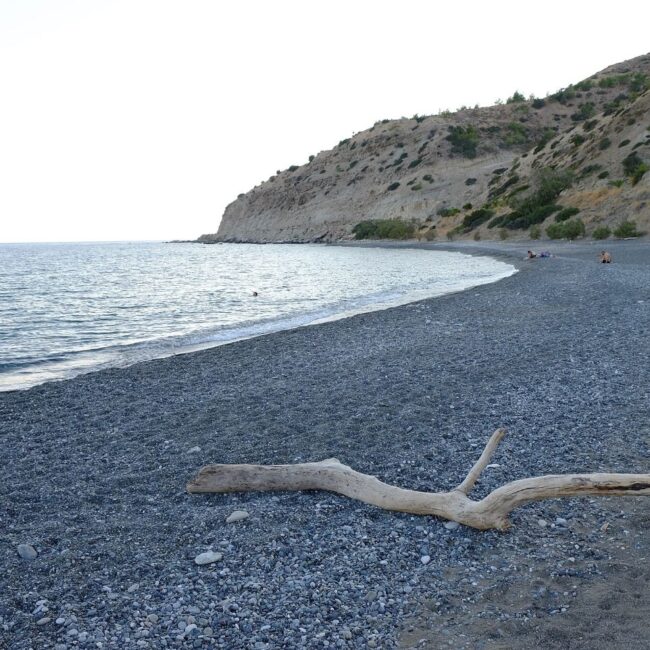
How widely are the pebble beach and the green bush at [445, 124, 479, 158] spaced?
8365 cm

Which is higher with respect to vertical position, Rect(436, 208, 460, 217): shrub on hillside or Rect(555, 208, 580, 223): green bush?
Rect(436, 208, 460, 217): shrub on hillside

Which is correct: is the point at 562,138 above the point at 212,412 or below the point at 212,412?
above

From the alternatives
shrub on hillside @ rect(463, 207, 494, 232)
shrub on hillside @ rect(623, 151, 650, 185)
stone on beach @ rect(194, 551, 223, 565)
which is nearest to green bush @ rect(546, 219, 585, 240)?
shrub on hillside @ rect(623, 151, 650, 185)

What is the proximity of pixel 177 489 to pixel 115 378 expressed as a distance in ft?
19.4

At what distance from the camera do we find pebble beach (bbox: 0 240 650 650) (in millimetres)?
3758

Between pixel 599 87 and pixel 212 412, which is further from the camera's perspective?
pixel 599 87

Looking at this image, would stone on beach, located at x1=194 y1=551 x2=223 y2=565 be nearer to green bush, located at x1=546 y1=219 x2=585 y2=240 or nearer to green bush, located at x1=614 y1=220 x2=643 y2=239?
green bush, located at x1=614 y1=220 x2=643 y2=239

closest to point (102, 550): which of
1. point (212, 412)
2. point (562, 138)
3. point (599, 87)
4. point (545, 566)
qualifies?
point (545, 566)

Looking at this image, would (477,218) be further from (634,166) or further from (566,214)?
(634,166)

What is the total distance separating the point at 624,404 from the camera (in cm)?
768

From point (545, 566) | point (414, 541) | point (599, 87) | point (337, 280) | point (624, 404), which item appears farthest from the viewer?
point (599, 87)

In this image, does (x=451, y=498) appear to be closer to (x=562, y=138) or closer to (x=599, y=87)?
(x=562, y=138)

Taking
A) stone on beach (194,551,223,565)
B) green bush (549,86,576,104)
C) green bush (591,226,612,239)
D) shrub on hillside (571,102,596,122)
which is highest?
green bush (549,86,576,104)

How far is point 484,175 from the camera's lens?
3115 inches
